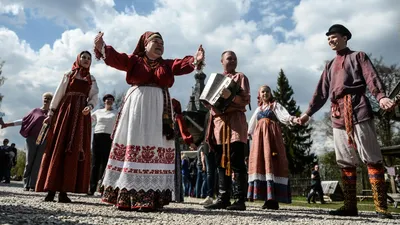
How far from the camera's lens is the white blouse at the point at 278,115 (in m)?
5.56

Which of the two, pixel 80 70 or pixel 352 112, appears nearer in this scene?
pixel 352 112

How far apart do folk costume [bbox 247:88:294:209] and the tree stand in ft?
126

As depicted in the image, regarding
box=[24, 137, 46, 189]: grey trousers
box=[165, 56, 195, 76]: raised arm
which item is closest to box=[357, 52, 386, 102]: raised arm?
box=[165, 56, 195, 76]: raised arm

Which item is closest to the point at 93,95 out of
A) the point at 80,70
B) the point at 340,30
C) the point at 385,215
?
the point at 80,70

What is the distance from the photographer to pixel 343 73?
427 cm

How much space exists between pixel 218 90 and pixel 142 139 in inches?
48.0

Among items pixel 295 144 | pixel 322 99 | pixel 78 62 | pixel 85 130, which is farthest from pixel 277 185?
pixel 295 144

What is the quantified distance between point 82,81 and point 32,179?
4155 mm

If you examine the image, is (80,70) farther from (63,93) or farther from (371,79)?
(371,79)

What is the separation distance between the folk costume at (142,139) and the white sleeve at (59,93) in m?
1.27

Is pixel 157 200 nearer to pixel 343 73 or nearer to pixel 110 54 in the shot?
pixel 110 54

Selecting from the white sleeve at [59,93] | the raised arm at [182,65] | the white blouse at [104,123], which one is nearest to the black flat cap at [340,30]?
the raised arm at [182,65]

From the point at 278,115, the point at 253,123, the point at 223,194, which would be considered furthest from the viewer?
the point at 253,123

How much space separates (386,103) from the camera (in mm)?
3766
